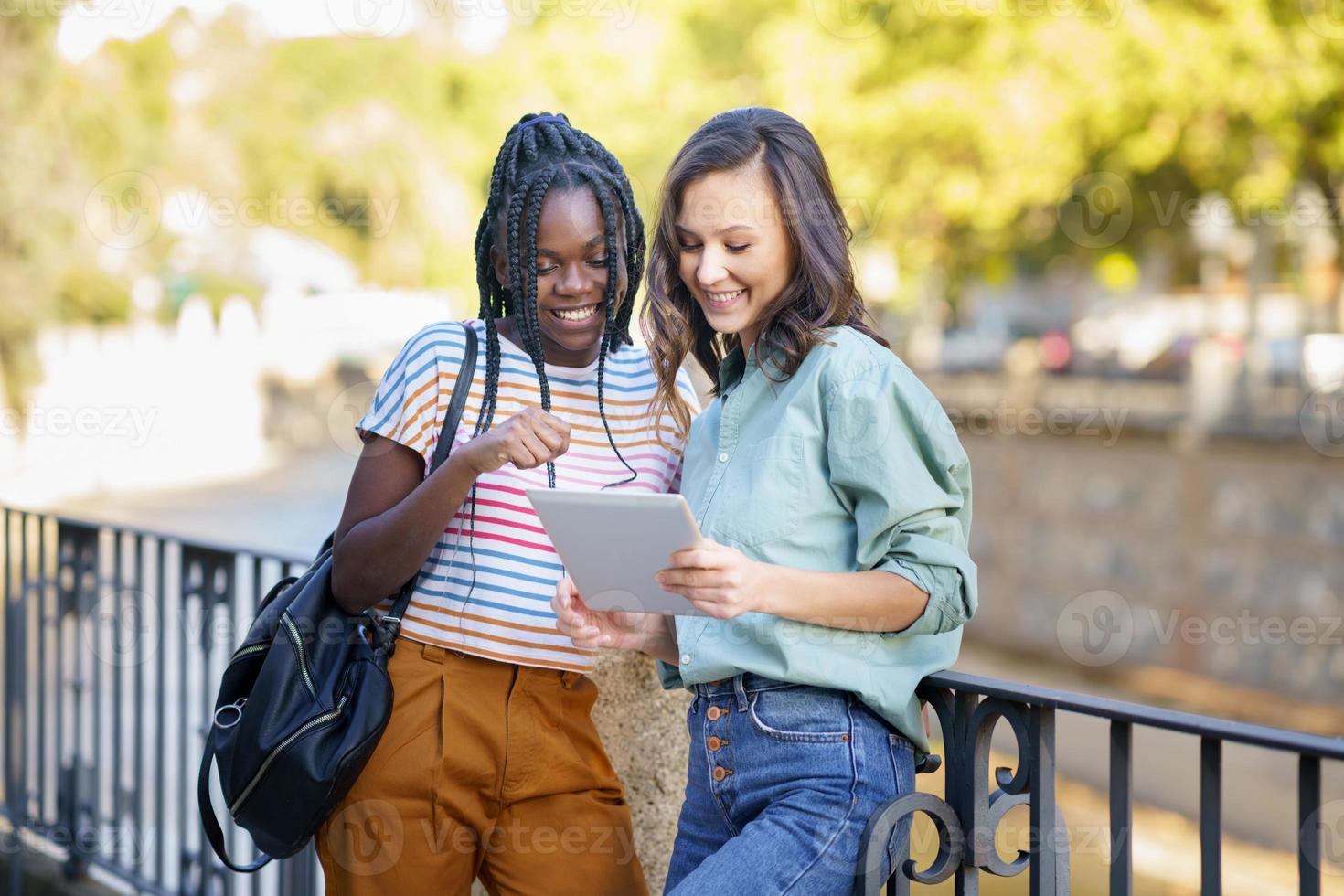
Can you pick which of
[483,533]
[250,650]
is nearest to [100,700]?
[250,650]

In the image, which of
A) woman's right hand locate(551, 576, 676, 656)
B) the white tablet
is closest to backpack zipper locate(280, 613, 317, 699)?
woman's right hand locate(551, 576, 676, 656)

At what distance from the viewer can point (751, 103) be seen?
1452 cm

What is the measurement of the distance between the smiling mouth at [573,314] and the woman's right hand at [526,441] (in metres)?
0.31

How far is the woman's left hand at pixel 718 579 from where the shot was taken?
1630mm

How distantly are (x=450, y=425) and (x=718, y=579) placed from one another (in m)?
0.61

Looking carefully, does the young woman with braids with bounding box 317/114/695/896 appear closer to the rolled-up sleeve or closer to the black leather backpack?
the black leather backpack

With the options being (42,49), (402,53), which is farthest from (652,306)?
(402,53)

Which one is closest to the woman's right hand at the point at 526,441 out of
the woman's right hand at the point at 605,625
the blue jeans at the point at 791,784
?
the woman's right hand at the point at 605,625

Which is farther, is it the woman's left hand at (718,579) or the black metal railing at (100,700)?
the black metal railing at (100,700)

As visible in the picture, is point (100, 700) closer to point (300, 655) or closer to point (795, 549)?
point (300, 655)

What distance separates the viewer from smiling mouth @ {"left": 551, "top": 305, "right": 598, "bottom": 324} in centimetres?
212

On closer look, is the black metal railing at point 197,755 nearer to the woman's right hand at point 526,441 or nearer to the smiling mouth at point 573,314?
the woman's right hand at point 526,441

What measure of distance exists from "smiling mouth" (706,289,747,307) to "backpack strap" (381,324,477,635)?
426 millimetres

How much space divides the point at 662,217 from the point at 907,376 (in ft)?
1.48
